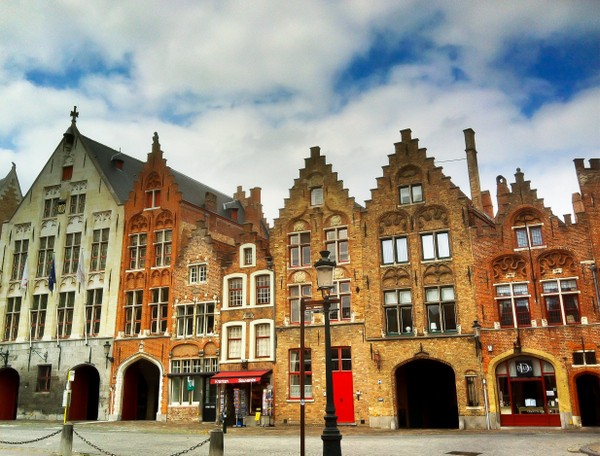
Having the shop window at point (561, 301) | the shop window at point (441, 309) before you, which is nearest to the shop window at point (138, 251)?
the shop window at point (441, 309)

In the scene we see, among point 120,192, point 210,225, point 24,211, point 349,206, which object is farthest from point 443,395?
point 24,211

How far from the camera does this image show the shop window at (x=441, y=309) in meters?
26.3

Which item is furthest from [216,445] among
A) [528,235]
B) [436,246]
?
[528,235]

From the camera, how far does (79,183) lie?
3819cm

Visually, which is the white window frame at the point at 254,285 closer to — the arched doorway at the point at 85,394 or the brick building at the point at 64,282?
the brick building at the point at 64,282

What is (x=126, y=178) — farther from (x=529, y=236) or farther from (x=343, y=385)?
(x=529, y=236)

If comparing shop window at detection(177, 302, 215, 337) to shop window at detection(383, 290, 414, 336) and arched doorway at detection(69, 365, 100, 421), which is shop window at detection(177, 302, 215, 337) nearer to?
arched doorway at detection(69, 365, 100, 421)

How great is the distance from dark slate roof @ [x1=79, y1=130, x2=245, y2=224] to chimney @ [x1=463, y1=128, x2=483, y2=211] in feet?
56.8

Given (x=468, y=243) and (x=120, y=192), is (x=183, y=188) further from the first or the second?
(x=468, y=243)

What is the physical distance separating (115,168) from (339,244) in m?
18.9

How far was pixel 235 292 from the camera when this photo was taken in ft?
104

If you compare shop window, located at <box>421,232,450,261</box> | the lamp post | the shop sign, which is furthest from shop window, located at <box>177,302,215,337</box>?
the lamp post

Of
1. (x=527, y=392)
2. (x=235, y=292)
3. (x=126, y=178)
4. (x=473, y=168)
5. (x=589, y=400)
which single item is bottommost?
(x=589, y=400)

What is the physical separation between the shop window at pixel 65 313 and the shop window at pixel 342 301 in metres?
17.9
